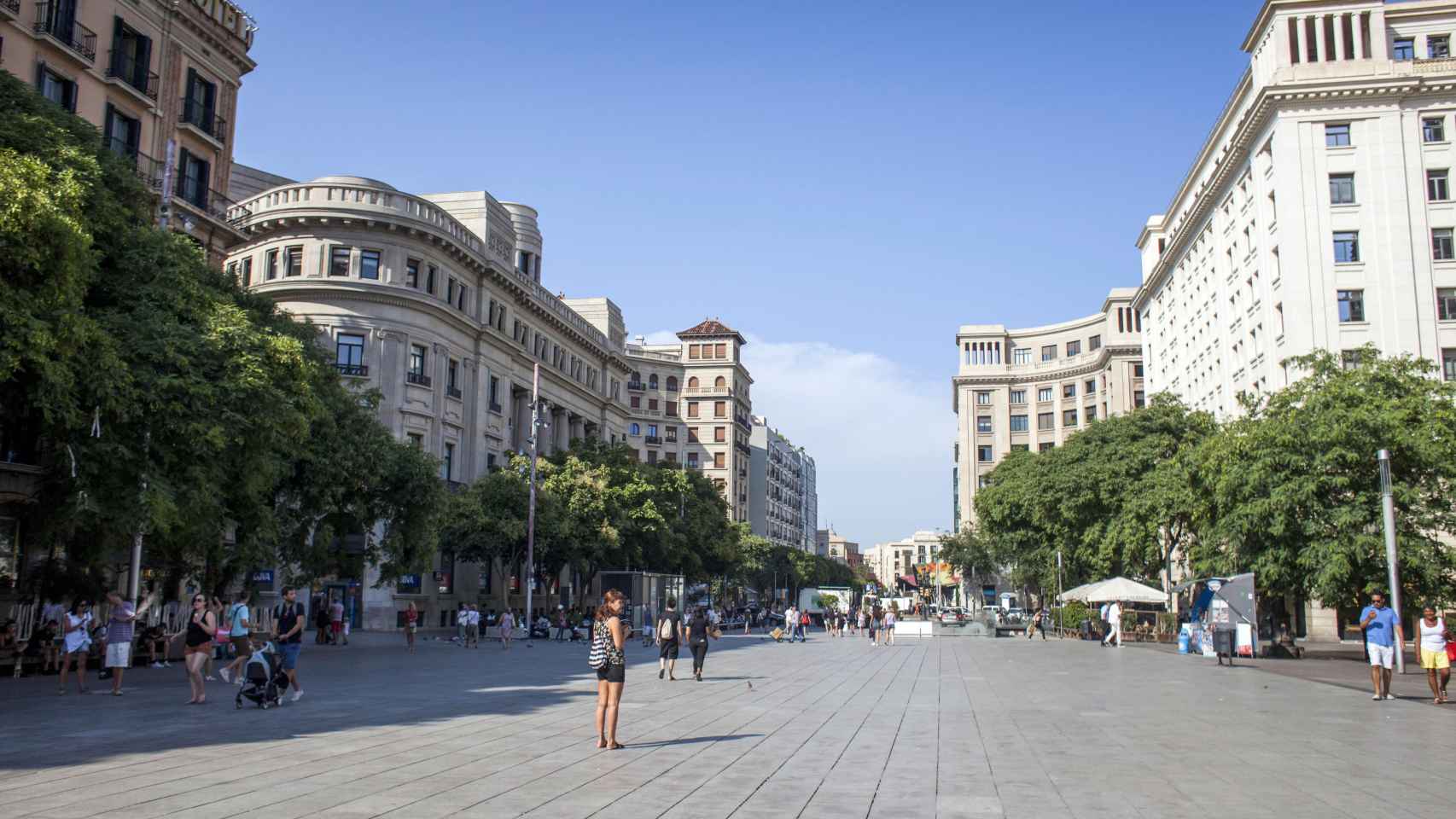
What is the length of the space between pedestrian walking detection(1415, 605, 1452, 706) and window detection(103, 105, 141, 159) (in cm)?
3476

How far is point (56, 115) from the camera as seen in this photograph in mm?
22438

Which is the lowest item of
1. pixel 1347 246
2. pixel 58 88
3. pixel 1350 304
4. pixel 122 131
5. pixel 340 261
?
pixel 1350 304

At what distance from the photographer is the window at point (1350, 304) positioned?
4719cm

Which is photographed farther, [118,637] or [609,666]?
[118,637]

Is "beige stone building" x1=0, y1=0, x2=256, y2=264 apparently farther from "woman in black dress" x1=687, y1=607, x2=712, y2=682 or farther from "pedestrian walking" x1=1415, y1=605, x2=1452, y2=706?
"pedestrian walking" x1=1415, y1=605, x2=1452, y2=706

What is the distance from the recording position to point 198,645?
17219 mm

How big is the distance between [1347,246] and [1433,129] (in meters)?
6.73

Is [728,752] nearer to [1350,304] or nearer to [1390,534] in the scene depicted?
[1390,534]

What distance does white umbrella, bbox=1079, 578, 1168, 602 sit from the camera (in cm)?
4484

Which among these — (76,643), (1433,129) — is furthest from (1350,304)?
(76,643)

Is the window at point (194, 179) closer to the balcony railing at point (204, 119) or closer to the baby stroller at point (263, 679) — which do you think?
the balcony railing at point (204, 119)

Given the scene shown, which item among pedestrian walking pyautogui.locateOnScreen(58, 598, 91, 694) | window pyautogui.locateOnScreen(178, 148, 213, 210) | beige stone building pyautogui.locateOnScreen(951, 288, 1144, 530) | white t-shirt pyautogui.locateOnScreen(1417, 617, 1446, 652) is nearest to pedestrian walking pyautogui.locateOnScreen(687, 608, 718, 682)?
pedestrian walking pyautogui.locateOnScreen(58, 598, 91, 694)

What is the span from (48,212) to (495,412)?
4236cm

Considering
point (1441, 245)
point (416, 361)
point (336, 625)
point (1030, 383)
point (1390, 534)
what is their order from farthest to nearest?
point (1030, 383)
point (416, 361)
point (1441, 245)
point (336, 625)
point (1390, 534)
